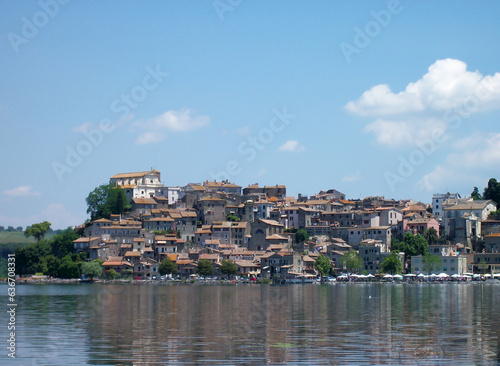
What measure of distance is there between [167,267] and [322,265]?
68.9ft

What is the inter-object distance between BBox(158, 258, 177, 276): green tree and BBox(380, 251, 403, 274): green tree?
28613 mm

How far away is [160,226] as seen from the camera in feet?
368

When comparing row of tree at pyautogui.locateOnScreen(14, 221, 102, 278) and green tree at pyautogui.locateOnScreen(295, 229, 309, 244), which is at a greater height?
green tree at pyautogui.locateOnScreen(295, 229, 309, 244)

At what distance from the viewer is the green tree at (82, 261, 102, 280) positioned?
328 feet

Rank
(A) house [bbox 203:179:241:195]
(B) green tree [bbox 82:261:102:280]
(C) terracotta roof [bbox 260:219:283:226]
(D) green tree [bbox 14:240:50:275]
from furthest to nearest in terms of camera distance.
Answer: (A) house [bbox 203:179:241:195]
(D) green tree [bbox 14:240:50:275]
(C) terracotta roof [bbox 260:219:283:226]
(B) green tree [bbox 82:261:102:280]

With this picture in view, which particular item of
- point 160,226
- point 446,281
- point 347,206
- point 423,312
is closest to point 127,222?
point 160,226

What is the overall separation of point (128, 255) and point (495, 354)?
268ft

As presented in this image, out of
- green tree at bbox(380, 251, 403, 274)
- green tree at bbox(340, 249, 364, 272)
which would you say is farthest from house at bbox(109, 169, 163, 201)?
green tree at bbox(380, 251, 403, 274)

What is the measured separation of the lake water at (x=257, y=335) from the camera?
25312 mm

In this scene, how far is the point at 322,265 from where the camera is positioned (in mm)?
100500

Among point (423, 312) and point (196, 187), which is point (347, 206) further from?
point (423, 312)

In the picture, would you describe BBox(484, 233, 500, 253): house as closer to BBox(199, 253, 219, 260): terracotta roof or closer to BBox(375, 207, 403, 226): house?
BBox(375, 207, 403, 226): house

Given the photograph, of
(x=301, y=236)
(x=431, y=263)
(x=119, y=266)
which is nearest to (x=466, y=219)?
(x=431, y=263)

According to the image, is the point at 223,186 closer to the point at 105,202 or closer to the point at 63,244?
the point at 105,202
